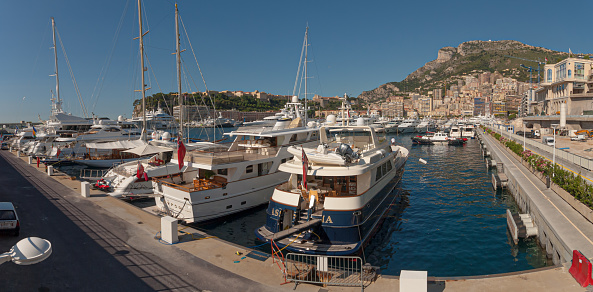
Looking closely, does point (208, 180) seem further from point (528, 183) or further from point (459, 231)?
point (528, 183)

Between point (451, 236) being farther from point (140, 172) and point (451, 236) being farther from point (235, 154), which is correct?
point (140, 172)

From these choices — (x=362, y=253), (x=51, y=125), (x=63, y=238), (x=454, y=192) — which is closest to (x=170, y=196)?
(x=63, y=238)

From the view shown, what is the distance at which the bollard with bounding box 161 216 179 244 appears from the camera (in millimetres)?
11461

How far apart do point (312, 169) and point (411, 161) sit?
105 ft

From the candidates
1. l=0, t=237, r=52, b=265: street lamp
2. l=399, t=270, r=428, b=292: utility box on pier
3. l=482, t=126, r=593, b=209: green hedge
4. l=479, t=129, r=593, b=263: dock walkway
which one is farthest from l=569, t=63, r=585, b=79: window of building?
l=0, t=237, r=52, b=265: street lamp

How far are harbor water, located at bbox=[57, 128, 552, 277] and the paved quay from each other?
3.62 metres

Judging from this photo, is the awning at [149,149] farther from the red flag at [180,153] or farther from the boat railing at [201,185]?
the red flag at [180,153]

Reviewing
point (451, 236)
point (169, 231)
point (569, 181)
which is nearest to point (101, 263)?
point (169, 231)

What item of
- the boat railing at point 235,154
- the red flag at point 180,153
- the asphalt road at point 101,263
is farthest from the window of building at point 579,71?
the asphalt road at point 101,263

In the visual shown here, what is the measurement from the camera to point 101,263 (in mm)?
10016

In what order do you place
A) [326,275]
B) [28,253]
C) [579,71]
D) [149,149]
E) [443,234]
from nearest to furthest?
[28,253] → [326,275] → [443,234] → [149,149] → [579,71]

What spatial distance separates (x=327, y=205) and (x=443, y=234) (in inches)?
281

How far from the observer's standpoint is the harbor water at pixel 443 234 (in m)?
12.9

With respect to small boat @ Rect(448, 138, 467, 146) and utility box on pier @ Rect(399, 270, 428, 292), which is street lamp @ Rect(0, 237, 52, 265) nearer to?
utility box on pier @ Rect(399, 270, 428, 292)
